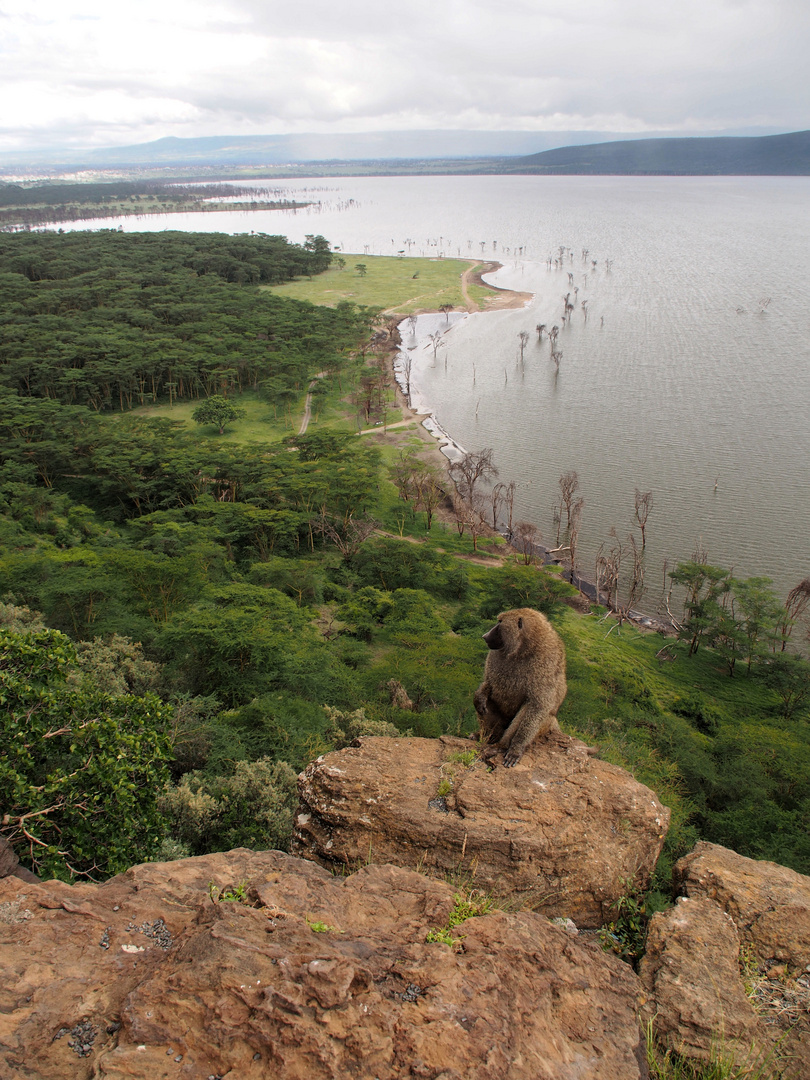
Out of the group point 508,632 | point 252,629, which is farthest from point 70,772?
point 252,629

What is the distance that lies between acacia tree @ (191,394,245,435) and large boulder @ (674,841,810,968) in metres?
47.8

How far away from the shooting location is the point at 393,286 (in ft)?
314

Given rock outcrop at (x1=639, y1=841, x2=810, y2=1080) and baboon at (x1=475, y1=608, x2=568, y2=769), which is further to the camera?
baboon at (x1=475, y1=608, x2=568, y2=769)

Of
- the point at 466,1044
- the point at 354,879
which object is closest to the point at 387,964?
the point at 466,1044

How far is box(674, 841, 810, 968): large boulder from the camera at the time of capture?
217 inches

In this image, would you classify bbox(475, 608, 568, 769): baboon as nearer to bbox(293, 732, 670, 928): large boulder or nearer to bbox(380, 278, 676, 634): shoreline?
bbox(293, 732, 670, 928): large boulder

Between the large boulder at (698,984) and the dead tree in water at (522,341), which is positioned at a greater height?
the dead tree in water at (522,341)

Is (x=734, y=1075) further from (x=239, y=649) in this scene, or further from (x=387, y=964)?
(x=239, y=649)

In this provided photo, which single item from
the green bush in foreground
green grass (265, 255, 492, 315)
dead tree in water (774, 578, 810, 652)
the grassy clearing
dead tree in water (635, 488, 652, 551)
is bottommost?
dead tree in water (774, 578, 810, 652)

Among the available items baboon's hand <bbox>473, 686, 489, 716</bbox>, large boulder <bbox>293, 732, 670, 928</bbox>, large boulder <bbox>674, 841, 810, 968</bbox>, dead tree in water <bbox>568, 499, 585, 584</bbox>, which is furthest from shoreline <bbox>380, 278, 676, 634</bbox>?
large boulder <bbox>674, 841, 810, 968</bbox>

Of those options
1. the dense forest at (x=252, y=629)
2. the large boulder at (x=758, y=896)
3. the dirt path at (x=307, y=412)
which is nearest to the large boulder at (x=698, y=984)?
the large boulder at (x=758, y=896)

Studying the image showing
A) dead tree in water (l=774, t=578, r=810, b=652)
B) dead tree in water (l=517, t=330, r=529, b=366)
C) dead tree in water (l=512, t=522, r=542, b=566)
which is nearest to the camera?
dead tree in water (l=774, t=578, r=810, b=652)

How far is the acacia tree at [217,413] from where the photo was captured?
4972 cm

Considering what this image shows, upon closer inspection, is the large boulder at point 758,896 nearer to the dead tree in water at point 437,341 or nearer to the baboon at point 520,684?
the baboon at point 520,684
